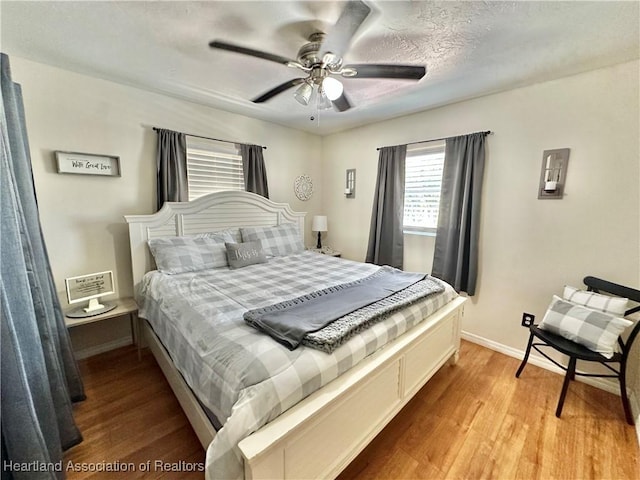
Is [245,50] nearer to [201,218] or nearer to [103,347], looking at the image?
[201,218]

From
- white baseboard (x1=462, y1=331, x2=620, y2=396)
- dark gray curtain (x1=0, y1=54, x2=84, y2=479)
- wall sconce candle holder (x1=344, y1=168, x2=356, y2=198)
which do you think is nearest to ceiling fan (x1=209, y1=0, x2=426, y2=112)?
dark gray curtain (x1=0, y1=54, x2=84, y2=479)

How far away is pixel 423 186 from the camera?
3.13 metres

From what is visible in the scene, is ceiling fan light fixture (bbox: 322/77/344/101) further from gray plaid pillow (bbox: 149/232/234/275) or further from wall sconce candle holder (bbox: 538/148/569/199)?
wall sconce candle holder (bbox: 538/148/569/199)

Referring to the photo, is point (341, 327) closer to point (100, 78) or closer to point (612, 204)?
point (612, 204)

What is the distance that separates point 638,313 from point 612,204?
0.83 meters

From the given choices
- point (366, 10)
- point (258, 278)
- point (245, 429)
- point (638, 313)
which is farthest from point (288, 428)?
point (638, 313)

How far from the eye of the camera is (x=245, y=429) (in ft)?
3.24

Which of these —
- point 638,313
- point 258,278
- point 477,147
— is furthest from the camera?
point 477,147

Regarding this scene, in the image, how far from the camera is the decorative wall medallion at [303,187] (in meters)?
3.98

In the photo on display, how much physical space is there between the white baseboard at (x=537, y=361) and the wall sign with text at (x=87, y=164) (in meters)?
3.94

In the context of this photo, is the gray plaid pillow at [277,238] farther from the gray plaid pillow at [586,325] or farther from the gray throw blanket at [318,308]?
the gray plaid pillow at [586,325]

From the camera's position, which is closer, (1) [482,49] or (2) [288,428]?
(2) [288,428]

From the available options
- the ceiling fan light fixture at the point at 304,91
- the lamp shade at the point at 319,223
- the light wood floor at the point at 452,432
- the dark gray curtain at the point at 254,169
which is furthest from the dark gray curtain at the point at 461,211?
the dark gray curtain at the point at 254,169

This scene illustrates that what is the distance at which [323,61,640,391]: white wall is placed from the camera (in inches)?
77.6
